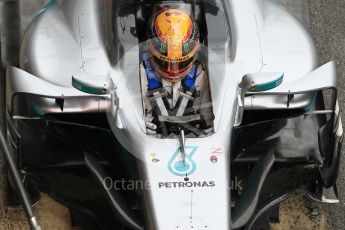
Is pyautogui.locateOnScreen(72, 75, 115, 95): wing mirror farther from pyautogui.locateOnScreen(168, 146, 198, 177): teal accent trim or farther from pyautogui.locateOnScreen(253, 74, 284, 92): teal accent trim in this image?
pyautogui.locateOnScreen(253, 74, 284, 92): teal accent trim

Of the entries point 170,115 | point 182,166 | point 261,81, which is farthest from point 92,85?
point 261,81

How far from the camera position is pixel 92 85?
4.16 m

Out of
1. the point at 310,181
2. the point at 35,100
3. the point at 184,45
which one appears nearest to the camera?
the point at 184,45

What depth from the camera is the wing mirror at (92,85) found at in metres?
4.15

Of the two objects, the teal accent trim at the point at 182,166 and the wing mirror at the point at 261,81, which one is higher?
the wing mirror at the point at 261,81

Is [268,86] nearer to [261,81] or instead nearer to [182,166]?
[261,81]

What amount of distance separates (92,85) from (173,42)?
0.57 meters

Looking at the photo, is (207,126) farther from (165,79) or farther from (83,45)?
(83,45)

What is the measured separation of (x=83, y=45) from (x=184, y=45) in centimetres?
83

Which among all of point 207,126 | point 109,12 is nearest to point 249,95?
point 207,126

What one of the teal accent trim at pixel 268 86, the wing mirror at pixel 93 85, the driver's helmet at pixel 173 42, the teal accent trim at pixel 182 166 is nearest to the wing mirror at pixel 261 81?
the teal accent trim at pixel 268 86

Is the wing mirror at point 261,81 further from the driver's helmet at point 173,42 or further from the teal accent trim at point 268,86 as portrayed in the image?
the driver's helmet at point 173,42

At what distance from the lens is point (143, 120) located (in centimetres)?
439

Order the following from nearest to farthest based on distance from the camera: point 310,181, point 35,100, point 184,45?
point 184,45
point 35,100
point 310,181
